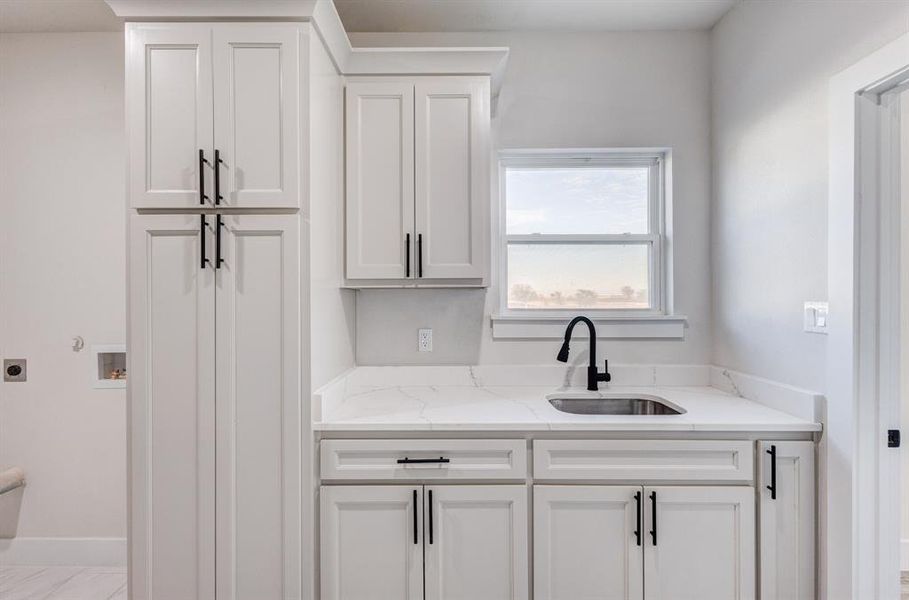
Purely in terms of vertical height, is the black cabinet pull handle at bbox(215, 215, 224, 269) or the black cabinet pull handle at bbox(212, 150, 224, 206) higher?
the black cabinet pull handle at bbox(212, 150, 224, 206)

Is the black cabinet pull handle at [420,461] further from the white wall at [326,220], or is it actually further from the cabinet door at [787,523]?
the cabinet door at [787,523]

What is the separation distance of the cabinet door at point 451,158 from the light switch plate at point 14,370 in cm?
215

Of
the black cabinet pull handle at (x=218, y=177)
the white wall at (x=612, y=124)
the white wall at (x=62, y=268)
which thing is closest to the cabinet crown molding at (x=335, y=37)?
the white wall at (x=612, y=124)

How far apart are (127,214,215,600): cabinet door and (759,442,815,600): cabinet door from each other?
192 cm

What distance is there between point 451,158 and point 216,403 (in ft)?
4.32

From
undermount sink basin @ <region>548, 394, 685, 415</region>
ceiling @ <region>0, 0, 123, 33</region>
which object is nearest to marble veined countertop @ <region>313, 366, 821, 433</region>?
undermount sink basin @ <region>548, 394, 685, 415</region>

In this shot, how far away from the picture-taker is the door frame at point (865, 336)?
156cm

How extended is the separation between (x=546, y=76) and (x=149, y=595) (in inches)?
108

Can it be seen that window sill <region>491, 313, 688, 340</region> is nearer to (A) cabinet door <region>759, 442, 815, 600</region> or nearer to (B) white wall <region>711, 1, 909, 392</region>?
(B) white wall <region>711, 1, 909, 392</region>

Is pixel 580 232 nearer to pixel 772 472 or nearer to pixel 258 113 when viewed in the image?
pixel 772 472

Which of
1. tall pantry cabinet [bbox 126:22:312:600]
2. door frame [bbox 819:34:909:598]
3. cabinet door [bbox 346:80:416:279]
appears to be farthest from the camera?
cabinet door [bbox 346:80:416:279]

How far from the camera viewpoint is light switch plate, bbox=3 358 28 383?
248 cm

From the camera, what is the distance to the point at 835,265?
1.63m

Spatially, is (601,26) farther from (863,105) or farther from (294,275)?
(294,275)
